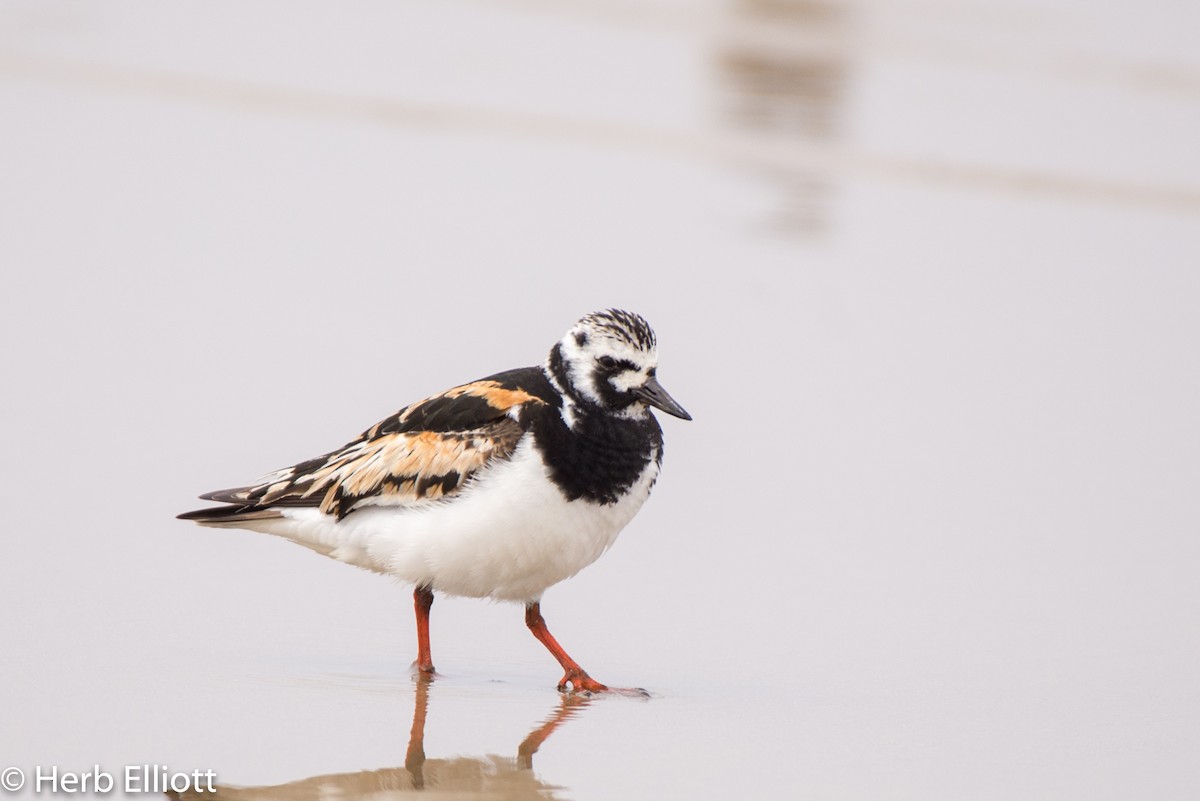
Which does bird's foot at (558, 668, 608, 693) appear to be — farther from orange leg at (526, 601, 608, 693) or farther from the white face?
the white face

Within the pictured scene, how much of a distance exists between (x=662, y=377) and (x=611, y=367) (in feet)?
11.1

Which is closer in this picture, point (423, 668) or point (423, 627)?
point (423, 668)

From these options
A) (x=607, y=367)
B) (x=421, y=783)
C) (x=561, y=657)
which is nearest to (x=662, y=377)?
(x=607, y=367)

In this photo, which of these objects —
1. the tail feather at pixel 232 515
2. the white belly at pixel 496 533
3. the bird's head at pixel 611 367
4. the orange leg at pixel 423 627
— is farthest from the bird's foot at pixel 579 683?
the tail feather at pixel 232 515

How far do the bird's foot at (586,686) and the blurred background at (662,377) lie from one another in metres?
0.10

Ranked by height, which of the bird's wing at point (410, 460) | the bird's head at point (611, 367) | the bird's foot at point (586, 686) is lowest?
the bird's foot at point (586, 686)

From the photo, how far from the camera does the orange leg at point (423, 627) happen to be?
601 cm

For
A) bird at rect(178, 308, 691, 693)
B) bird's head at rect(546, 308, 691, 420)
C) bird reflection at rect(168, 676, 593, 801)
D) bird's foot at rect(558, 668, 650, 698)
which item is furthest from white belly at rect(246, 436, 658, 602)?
bird reflection at rect(168, 676, 593, 801)

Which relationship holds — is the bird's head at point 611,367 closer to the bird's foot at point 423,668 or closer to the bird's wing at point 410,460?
the bird's wing at point 410,460

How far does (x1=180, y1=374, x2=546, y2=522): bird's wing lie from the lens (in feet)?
19.8

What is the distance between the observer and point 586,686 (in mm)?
5848

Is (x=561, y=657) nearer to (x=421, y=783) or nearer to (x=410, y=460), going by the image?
(x=410, y=460)

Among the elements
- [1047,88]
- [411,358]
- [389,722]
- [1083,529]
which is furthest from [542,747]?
[1047,88]

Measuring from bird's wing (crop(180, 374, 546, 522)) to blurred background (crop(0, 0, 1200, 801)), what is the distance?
1.36 ft
